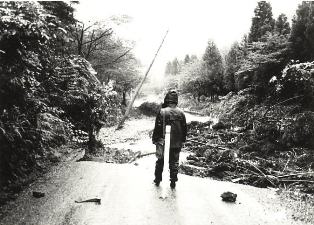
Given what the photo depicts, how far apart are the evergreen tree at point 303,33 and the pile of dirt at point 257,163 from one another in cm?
414

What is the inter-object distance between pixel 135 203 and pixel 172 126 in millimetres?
1631

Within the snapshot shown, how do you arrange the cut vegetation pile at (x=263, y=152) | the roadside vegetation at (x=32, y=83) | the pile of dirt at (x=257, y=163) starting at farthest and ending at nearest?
the cut vegetation pile at (x=263, y=152)
the pile of dirt at (x=257, y=163)
the roadside vegetation at (x=32, y=83)

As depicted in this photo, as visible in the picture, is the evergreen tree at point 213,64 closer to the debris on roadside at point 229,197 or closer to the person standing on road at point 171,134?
the person standing on road at point 171,134

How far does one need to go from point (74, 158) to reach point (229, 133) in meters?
8.34

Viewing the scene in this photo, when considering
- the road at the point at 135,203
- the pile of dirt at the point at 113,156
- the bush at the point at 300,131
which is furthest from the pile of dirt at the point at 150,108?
the road at the point at 135,203

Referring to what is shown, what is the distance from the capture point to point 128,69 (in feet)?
86.9

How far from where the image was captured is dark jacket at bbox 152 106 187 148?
6.36 meters

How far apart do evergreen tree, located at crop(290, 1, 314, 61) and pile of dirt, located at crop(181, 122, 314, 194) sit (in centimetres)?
414

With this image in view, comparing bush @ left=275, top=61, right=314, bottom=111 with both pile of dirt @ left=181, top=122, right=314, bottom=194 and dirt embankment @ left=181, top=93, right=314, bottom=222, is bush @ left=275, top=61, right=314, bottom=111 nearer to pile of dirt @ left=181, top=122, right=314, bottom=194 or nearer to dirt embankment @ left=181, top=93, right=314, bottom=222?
dirt embankment @ left=181, top=93, right=314, bottom=222

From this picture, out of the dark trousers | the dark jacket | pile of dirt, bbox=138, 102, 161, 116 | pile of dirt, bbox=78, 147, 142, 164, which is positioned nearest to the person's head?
the dark jacket

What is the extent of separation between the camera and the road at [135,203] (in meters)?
4.98

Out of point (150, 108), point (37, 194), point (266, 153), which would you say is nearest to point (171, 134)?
point (37, 194)

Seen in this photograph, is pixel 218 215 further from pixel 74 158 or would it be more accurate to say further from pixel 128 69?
pixel 128 69

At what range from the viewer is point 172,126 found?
639cm
